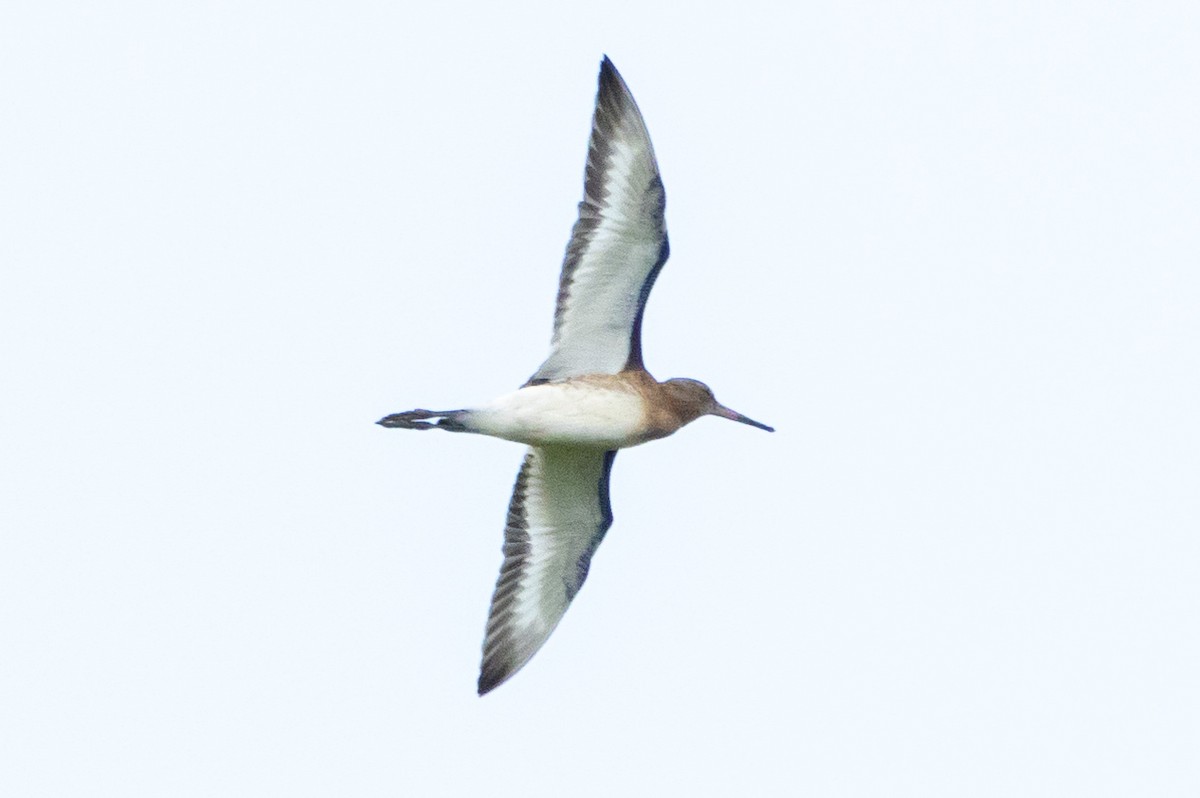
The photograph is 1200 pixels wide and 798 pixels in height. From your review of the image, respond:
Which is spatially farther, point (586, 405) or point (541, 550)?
point (541, 550)

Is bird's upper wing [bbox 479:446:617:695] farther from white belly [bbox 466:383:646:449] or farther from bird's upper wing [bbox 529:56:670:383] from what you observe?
bird's upper wing [bbox 529:56:670:383]

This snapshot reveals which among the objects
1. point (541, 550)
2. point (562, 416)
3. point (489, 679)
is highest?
point (562, 416)

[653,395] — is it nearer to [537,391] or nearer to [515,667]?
[537,391]

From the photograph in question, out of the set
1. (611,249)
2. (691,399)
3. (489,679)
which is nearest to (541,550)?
(489,679)

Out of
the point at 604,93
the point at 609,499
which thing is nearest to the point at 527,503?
the point at 609,499

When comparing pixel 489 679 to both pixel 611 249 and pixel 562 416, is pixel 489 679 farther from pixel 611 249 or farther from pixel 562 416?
pixel 611 249

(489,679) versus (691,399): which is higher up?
(691,399)

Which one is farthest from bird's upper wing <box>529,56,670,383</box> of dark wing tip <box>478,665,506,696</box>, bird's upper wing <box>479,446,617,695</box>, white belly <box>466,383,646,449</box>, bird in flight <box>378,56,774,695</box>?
dark wing tip <box>478,665,506,696</box>
